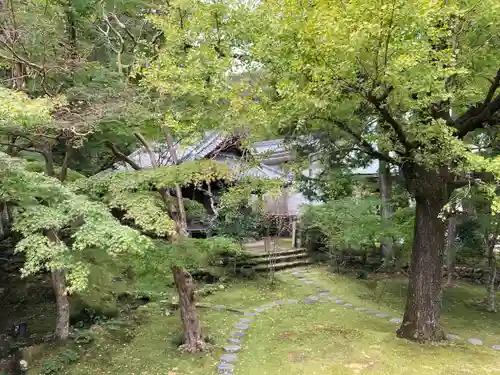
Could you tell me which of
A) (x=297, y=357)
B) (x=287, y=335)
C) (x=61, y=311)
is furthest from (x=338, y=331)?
(x=61, y=311)

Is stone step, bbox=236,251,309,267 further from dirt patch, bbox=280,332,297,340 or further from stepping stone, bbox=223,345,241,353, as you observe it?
stepping stone, bbox=223,345,241,353

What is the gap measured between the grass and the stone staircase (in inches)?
106

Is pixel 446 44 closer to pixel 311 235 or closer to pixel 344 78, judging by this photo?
pixel 344 78

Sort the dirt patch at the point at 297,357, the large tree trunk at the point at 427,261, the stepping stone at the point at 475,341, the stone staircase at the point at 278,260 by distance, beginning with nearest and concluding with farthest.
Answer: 1. the dirt patch at the point at 297,357
2. the large tree trunk at the point at 427,261
3. the stepping stone at the point at 475,341
4. the stone staircase at the point at 278,260

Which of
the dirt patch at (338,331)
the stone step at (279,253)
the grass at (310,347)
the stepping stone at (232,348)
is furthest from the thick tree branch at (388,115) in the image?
the stone step at (279,253)

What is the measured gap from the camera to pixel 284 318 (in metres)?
8.82

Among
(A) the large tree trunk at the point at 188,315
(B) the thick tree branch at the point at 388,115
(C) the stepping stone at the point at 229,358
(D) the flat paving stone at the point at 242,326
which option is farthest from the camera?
(D) the flat paving stone at the point at 242,326

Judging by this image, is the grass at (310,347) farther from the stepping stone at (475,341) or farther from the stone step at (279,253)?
the stone step at (279,253)

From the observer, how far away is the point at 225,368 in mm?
6094

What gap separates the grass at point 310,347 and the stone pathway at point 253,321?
14 cm

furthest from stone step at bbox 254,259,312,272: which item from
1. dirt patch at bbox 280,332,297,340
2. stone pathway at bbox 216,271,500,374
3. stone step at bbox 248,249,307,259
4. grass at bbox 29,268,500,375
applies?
dirt patch at bbox 280,332,297,340

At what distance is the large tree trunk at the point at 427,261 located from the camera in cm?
691

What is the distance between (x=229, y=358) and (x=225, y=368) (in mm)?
409

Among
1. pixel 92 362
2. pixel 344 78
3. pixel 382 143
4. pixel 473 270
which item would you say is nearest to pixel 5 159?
pixel 92 362
